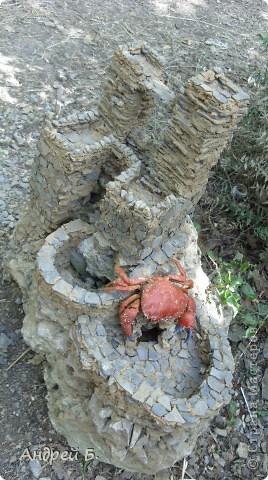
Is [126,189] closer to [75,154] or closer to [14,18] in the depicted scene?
[75,154]

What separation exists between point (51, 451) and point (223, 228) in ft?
10.8

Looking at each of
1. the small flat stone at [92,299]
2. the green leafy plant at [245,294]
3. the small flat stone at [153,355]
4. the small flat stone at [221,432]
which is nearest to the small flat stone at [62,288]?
the small flat stone at [92,299]

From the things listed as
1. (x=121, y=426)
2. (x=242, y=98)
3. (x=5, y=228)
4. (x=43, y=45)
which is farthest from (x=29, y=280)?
(x=43, y=45)

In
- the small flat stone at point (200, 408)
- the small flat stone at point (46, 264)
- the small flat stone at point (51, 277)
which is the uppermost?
the small flat stone at point (51, 277)

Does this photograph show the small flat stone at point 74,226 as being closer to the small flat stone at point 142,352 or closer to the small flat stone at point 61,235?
the small flat stone at point 61,235

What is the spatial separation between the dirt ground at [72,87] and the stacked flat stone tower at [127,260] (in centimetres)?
38

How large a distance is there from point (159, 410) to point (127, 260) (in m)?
1.23

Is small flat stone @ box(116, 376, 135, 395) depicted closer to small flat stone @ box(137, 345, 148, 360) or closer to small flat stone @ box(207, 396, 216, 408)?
small flat stone @ box(137, 345, 148, 360)

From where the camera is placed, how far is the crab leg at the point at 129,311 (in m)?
4.45

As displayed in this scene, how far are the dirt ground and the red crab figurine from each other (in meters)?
1.44

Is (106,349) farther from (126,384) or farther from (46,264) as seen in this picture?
(46,264)

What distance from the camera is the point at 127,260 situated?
4633mm

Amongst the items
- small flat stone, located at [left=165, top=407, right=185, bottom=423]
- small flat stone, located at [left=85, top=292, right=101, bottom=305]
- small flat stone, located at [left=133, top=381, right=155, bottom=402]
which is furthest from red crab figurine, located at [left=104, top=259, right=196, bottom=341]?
small flat stone, located at [left=165, top=407, right=185, bottom=423]

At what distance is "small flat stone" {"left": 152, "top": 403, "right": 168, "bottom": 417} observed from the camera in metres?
4.11
